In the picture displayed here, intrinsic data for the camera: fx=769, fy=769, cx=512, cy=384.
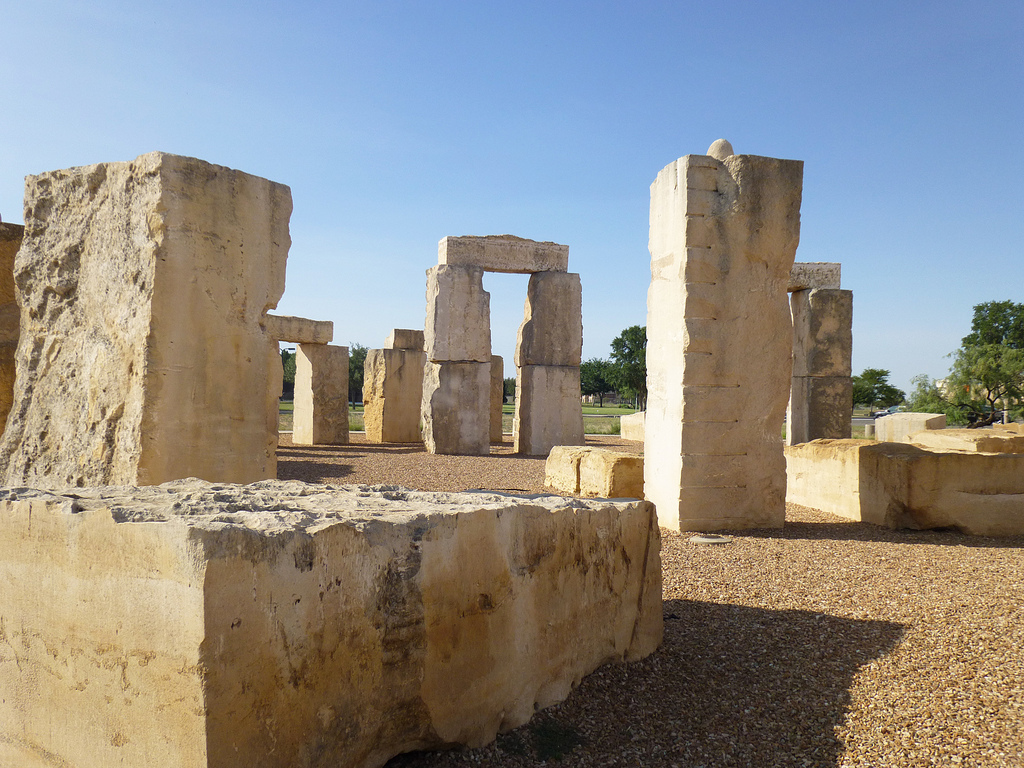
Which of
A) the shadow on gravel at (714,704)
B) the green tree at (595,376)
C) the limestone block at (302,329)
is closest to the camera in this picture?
the shadow on gravel at (714,704)

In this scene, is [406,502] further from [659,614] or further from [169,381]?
[169,381]

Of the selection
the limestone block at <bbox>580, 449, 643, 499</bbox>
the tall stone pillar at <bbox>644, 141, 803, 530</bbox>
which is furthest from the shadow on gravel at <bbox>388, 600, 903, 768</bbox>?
the limestone block at <bbox>580, 449, 643, 499</bbox>

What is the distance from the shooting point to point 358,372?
37.9m

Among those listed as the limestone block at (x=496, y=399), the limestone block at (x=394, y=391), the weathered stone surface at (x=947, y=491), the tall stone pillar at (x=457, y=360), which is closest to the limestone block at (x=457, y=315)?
the tall stone pillar at (x=457, y=360)

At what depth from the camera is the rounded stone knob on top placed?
239 inches

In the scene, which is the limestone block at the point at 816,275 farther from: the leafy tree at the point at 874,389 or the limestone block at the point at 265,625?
the leafy tree at the point at 874,389

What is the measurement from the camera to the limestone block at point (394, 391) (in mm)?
15305

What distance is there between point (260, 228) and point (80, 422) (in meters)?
1.28

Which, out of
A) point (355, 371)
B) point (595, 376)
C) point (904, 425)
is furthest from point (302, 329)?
point (595, 376)

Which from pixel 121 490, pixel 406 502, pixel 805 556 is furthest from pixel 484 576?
pixel 805 556

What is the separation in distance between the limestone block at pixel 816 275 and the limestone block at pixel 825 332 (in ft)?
0.50

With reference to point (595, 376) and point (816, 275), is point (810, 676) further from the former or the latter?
point (595, 376)

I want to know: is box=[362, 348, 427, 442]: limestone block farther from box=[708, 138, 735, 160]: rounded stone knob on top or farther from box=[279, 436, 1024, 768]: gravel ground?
box=[279, 436, 1024, 768]: gravel ground

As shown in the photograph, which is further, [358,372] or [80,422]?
[358,372]
